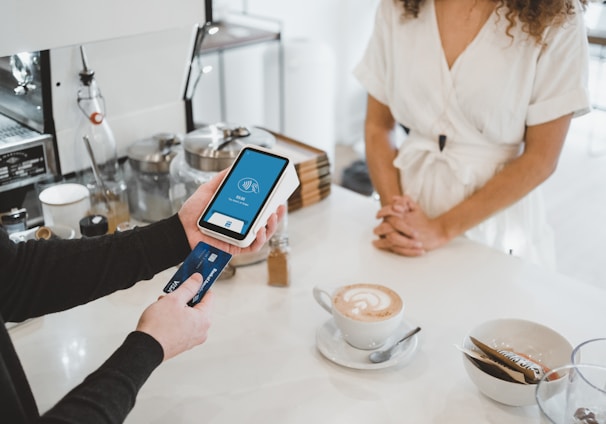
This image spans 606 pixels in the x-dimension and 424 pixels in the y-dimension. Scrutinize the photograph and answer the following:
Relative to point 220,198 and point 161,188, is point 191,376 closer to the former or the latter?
point 220,198

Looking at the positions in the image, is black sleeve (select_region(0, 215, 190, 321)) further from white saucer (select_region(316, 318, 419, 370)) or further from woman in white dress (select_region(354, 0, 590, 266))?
woman in white dress (select_region(354, 0, 590, 266))

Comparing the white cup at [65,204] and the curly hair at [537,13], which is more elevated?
the curly hair at [537,13]

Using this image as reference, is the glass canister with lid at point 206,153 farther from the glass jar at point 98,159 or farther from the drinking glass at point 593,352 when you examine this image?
the drinking glass at point 593,352

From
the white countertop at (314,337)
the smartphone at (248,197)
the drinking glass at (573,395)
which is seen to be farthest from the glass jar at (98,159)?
the drinking glass at (573,395)

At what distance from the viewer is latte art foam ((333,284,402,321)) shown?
1.11 metres

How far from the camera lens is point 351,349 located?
1.14 m

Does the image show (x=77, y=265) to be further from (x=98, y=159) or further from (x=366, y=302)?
(x=98, y=159)

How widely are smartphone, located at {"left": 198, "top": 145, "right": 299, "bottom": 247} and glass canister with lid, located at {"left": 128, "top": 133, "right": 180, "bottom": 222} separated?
19.2 inches

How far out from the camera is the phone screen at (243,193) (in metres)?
1.03

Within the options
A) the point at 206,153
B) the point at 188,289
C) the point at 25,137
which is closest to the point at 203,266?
the point at 188,289

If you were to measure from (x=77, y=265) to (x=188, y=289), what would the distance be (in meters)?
0.18

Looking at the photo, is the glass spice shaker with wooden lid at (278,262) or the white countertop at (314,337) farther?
the glass spice shaker with wooden lid at (278,262)

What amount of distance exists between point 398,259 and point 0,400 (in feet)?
2.82

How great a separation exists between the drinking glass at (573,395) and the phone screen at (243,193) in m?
0.47
